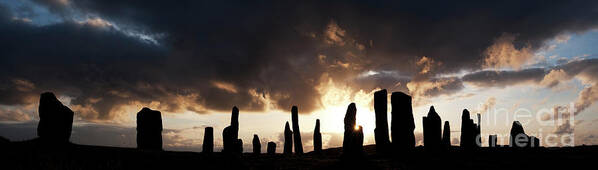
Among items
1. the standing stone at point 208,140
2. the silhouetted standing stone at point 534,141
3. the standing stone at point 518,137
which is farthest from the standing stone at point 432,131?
the standing stone at point 208,140

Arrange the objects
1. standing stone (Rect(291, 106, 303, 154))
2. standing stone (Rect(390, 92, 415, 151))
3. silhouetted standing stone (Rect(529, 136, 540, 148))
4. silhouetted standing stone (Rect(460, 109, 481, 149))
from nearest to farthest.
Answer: standing stone (Rect(390, 92, 415, 151)) → silhouetted standing stone (Rect(460, 109, 481, 149)) → silhouetted standing stone (Rect(529, 136, 540, 148)) → standing stone (Rect(291, 106, 303, 154))

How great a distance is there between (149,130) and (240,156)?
945cm

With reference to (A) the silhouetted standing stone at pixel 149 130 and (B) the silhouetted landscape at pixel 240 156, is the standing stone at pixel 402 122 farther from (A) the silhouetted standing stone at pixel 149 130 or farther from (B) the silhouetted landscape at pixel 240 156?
(A) the silhouetted standing stone at pixel 149 130

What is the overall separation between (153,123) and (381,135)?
52.6ft

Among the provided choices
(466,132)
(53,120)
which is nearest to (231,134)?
(53,120)

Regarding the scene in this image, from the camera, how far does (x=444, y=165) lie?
67.9 feet

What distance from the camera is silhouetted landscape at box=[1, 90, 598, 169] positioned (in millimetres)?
18625

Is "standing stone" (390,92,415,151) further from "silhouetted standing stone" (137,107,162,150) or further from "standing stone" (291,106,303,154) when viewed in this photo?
"silhouetted standing stone" (137,107,162,150)

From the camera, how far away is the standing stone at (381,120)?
100ft

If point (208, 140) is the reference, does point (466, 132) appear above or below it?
above

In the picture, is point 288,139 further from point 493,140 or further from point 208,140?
point 493,140

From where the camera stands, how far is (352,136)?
74.7 feet

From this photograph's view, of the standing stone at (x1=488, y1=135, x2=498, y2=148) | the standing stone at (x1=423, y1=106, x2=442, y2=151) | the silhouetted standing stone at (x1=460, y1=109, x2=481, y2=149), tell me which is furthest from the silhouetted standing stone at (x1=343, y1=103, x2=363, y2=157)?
the standing stone at (x1=488, y1=135, x2=498, y2=148)

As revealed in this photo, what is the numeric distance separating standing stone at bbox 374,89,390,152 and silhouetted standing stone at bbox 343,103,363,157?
7.54 meters
